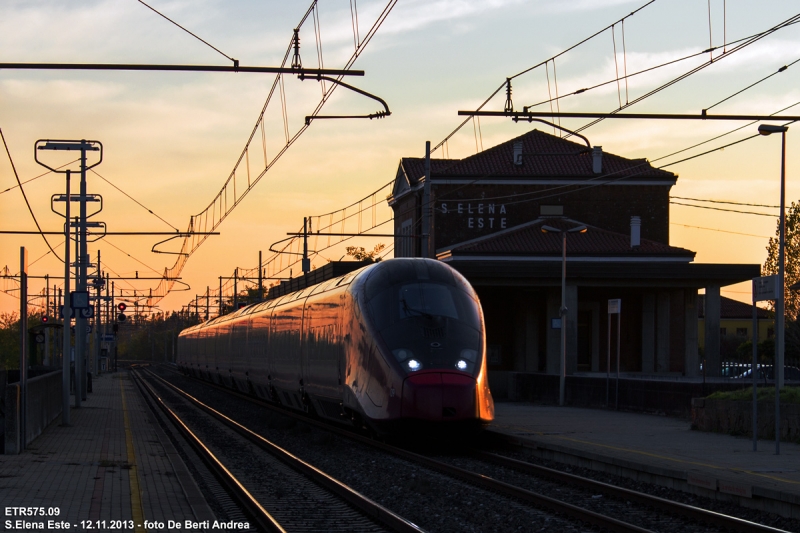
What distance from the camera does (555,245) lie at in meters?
56.4

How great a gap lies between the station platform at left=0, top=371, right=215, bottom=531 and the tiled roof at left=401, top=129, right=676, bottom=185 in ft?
145

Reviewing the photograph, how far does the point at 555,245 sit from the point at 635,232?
4.86 m

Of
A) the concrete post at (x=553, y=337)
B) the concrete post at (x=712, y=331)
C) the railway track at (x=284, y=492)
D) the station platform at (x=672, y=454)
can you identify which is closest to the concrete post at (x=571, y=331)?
the concrete post at (x=553, y=337)

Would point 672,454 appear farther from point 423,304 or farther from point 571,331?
point 571,331

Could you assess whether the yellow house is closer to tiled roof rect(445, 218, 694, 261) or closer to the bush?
tiled roof rect(445, 218, 694, 261)

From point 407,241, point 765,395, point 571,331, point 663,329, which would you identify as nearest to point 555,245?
point 663,329

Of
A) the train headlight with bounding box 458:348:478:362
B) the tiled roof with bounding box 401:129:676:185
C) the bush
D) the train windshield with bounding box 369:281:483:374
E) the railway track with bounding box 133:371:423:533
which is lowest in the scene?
the railway track with bounding box 133:371:423:533

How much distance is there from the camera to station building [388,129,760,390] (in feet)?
152

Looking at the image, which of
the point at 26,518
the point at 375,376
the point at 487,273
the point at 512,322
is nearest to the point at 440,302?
the point at 375,376

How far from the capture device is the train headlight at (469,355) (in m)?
17.9

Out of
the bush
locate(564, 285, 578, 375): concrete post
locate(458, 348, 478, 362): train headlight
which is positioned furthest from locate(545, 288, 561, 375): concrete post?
locate(458, 348, 478, 362): train headlight

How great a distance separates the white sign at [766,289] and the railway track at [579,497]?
4387mm

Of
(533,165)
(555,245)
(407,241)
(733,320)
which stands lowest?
(733,320)

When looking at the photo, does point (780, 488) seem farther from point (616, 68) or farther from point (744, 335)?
point (744, 335)
